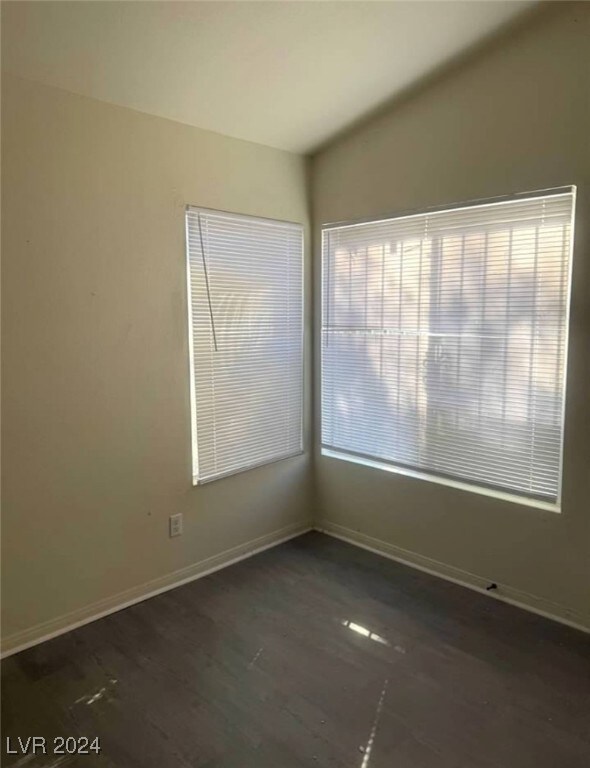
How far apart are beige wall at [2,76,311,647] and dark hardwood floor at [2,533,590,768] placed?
32 cm

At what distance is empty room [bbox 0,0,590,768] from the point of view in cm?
202

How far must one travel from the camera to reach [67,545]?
2.47 meters

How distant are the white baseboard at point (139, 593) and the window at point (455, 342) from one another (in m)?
0.74

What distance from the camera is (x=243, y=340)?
10.1ft

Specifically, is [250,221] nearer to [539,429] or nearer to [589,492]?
[539,429]

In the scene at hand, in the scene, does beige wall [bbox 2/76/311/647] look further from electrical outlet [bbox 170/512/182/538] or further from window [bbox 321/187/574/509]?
window [bbox 321/187/574/509]

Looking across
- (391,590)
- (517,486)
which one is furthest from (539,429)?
(391,590)

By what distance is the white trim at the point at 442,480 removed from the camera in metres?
2.62

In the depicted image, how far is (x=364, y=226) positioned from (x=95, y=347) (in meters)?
1.68

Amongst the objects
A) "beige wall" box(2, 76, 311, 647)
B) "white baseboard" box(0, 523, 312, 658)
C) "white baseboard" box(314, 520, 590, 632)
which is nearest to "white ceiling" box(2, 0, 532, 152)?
"beige wall" box(2, 76, 311, 647)

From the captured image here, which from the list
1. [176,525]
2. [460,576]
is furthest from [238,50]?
[460,576]

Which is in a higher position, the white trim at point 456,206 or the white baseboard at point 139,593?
the white trim at point 456,206

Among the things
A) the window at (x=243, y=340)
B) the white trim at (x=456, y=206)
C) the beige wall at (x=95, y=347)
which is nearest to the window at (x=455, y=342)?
the white trim at (x=456, y=206)

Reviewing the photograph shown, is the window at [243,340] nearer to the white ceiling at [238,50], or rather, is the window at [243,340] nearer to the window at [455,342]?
the window at [455,342]
